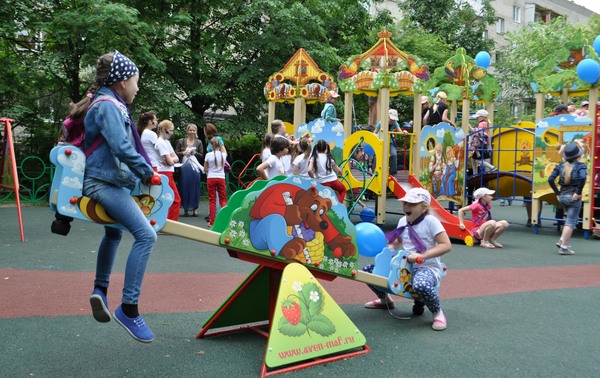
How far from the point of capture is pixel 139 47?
1513 centimetres

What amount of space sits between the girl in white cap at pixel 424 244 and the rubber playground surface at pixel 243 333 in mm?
243

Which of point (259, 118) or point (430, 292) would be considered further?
point (259, 118)

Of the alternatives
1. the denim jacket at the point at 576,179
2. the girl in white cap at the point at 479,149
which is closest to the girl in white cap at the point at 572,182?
the denim jacket at the point at 576,179

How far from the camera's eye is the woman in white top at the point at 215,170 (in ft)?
36.8

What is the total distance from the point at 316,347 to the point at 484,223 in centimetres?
692

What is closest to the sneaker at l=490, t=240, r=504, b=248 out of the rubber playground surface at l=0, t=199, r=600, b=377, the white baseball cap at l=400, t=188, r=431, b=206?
the rubber playground surface at l=0, t=199, r=600, b=377

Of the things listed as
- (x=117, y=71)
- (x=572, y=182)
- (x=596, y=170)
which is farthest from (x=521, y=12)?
(x=117, y=71)

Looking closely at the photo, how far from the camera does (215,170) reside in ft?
37.3

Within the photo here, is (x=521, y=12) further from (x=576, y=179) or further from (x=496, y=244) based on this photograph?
(x=496, y=244)

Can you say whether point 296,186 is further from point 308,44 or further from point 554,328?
point 308,44

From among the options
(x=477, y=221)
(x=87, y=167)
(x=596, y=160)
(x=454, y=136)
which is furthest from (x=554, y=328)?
(x=454, y=136)

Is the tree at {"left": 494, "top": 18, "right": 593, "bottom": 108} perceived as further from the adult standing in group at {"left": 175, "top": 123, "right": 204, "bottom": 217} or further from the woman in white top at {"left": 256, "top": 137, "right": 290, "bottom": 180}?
the woman in white top at {"left": 256, "top": 137, "right": 290, "bottom": 180}

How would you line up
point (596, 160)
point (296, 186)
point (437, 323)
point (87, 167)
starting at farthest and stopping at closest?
point (596, 160)
point (437, 323)
point (296, 186)
point (87, 167)

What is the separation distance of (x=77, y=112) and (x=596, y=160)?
1036 centimetres
